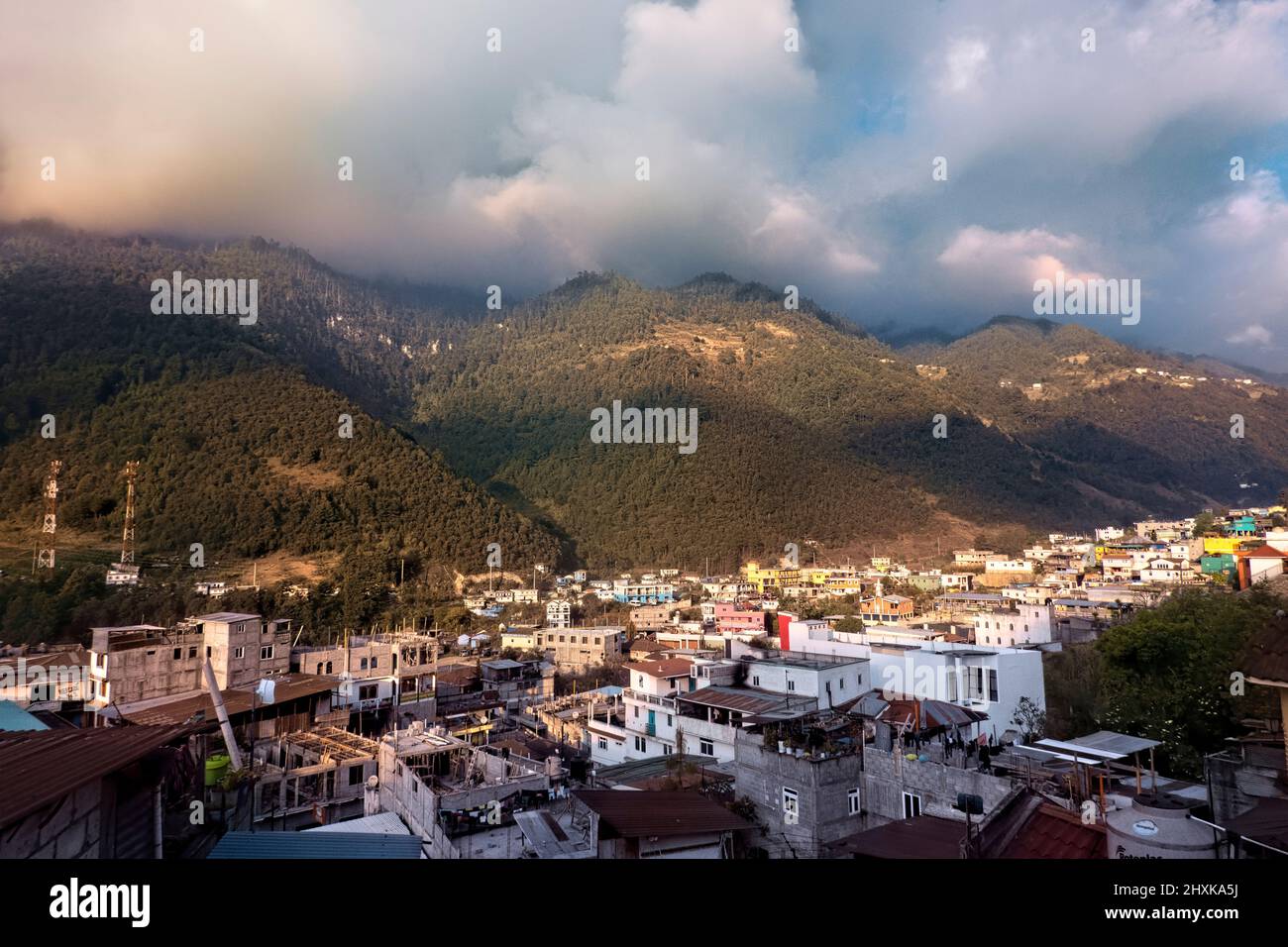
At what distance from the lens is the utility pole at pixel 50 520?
33.6 metres

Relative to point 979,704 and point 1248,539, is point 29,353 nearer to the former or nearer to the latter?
point 979,704

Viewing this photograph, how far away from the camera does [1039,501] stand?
66.0 meters

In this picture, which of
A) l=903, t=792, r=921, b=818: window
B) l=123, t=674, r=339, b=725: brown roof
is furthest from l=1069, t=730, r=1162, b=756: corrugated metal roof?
l=123, t=674, r=339, b=725: brown roof

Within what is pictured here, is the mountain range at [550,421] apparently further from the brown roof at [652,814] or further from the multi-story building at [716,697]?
the brown roof at [652,814]

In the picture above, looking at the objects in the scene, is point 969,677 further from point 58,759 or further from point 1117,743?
point 58,759

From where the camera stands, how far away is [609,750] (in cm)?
1559

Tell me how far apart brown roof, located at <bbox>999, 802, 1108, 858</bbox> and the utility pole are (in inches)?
1532

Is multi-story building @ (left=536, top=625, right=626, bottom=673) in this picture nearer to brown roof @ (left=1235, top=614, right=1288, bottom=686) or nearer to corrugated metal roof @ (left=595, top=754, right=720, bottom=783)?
corrugated metal roof @ (left=595, top=754, right=720, bottom=783)

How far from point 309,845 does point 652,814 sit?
11.6ft

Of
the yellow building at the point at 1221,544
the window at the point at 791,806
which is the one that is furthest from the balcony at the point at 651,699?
the yellow building at the point at 1221,544

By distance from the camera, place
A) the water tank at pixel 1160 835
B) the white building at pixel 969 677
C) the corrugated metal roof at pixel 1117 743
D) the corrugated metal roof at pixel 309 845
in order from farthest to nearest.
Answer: the white building at pixel 969 677, the corrugated metal roof at pixel 1117 743, the corrugated metal roof at pixel 309 845, the water tank at pixel 1160 835

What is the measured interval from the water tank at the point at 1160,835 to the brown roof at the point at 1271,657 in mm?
879

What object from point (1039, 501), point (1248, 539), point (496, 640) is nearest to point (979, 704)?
point (496, 640)
